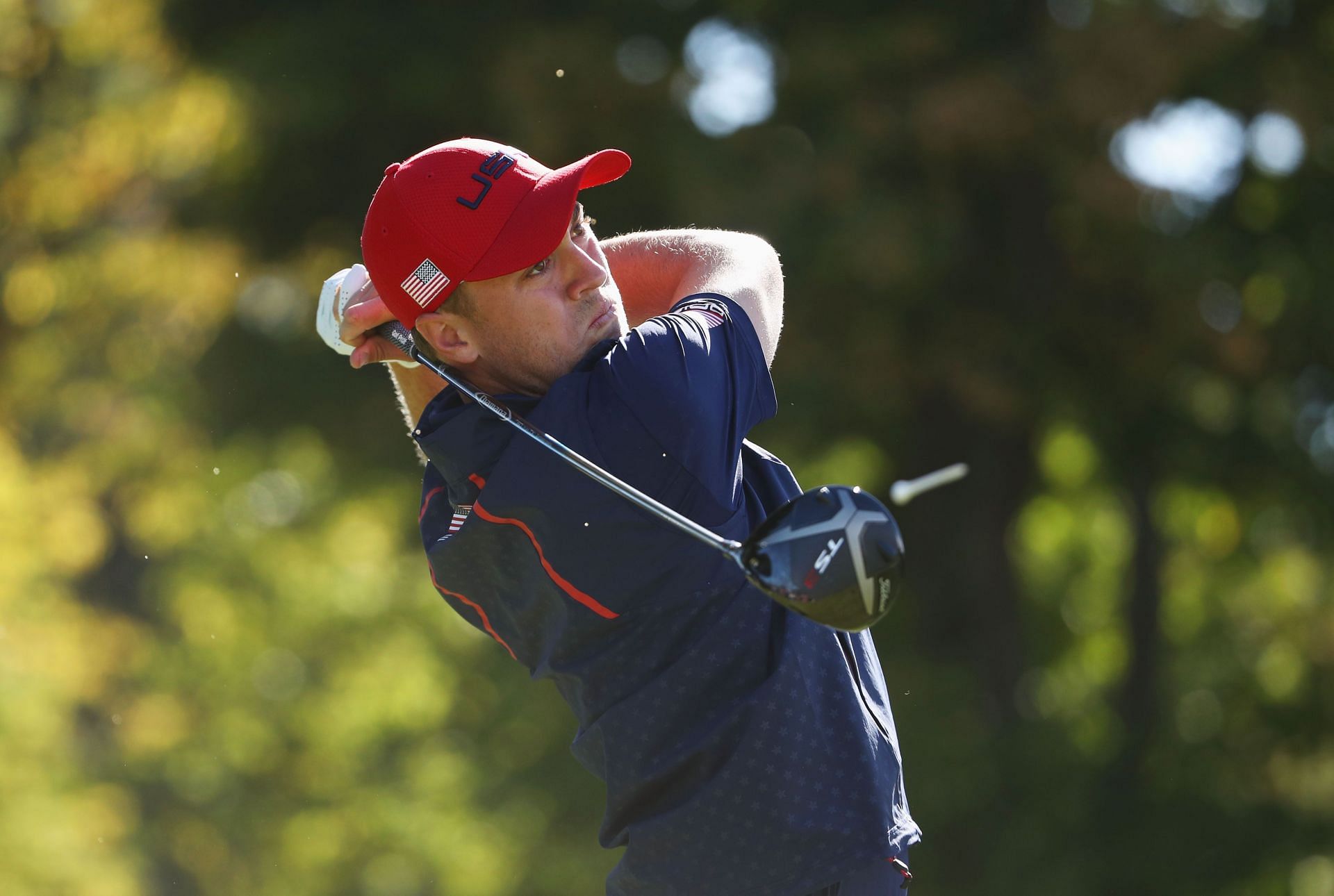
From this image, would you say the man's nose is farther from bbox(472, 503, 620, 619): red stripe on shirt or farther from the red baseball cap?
bbox(472, 503, 620, 619): red stripe on shirt

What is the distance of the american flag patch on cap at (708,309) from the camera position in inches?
90.4

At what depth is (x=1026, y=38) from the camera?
30.8 feet

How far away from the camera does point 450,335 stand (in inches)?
93.7

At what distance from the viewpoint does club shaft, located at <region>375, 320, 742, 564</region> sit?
1975 millimetres

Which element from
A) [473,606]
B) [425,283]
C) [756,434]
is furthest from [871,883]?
[756,434]

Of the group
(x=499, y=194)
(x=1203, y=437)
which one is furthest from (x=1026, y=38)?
(x=499, y=194)

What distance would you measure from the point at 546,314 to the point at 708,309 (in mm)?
246

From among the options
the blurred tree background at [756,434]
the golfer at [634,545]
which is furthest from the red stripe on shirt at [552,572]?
the blurred tree background at [756,434]

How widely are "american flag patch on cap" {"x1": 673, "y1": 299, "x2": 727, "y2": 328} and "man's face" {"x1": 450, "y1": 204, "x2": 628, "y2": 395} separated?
120 millimetres

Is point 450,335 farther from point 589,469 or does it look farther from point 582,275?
point 589,469

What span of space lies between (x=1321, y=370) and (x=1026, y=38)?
306cm

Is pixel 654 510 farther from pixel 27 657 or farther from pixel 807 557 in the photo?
pixel 27 657

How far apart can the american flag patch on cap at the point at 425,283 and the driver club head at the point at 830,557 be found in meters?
0.68

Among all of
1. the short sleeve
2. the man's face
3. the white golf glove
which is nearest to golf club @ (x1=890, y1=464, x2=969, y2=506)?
the short sleeve
